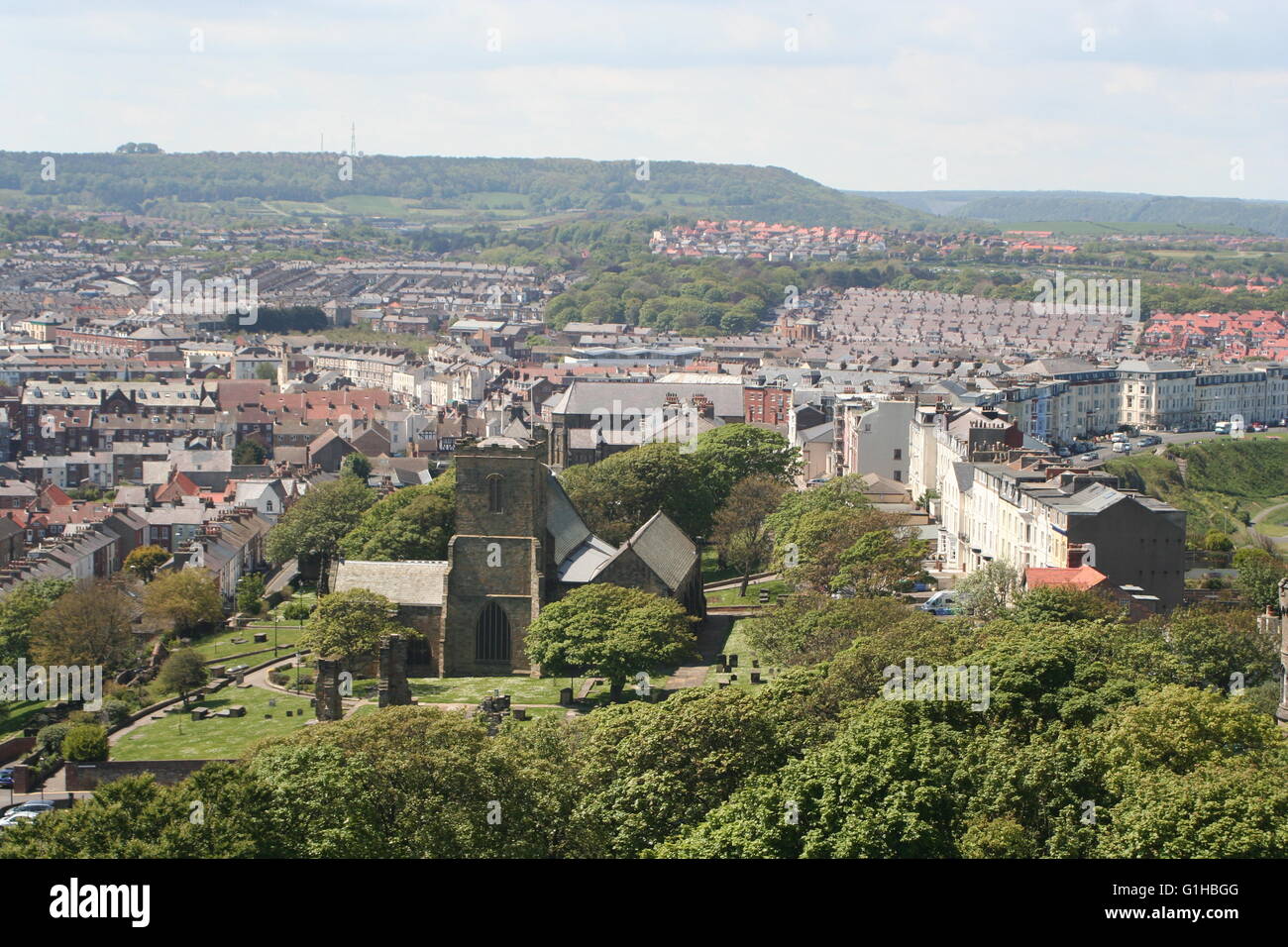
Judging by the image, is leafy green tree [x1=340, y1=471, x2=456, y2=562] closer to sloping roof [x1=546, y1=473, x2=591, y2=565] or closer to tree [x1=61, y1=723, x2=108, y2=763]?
sloping roof [x1=546, y1=473, x2=591, y2=565]

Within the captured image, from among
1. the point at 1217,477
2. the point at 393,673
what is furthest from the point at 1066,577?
the point at 1217,477

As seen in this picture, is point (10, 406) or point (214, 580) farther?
point (10, 406)

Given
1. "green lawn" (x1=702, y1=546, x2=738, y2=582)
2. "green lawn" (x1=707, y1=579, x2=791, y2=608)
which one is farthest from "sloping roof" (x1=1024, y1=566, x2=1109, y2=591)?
"green lawn" (x1=702, y1=546, x2=738, y2=582)

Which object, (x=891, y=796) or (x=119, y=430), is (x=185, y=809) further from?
(x=119, y=430)

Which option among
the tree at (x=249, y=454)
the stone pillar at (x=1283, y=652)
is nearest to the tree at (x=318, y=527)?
the tree at (x=249, y=454)

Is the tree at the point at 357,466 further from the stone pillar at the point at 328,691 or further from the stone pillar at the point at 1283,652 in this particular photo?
the stone pillar at the point at 1283,652
